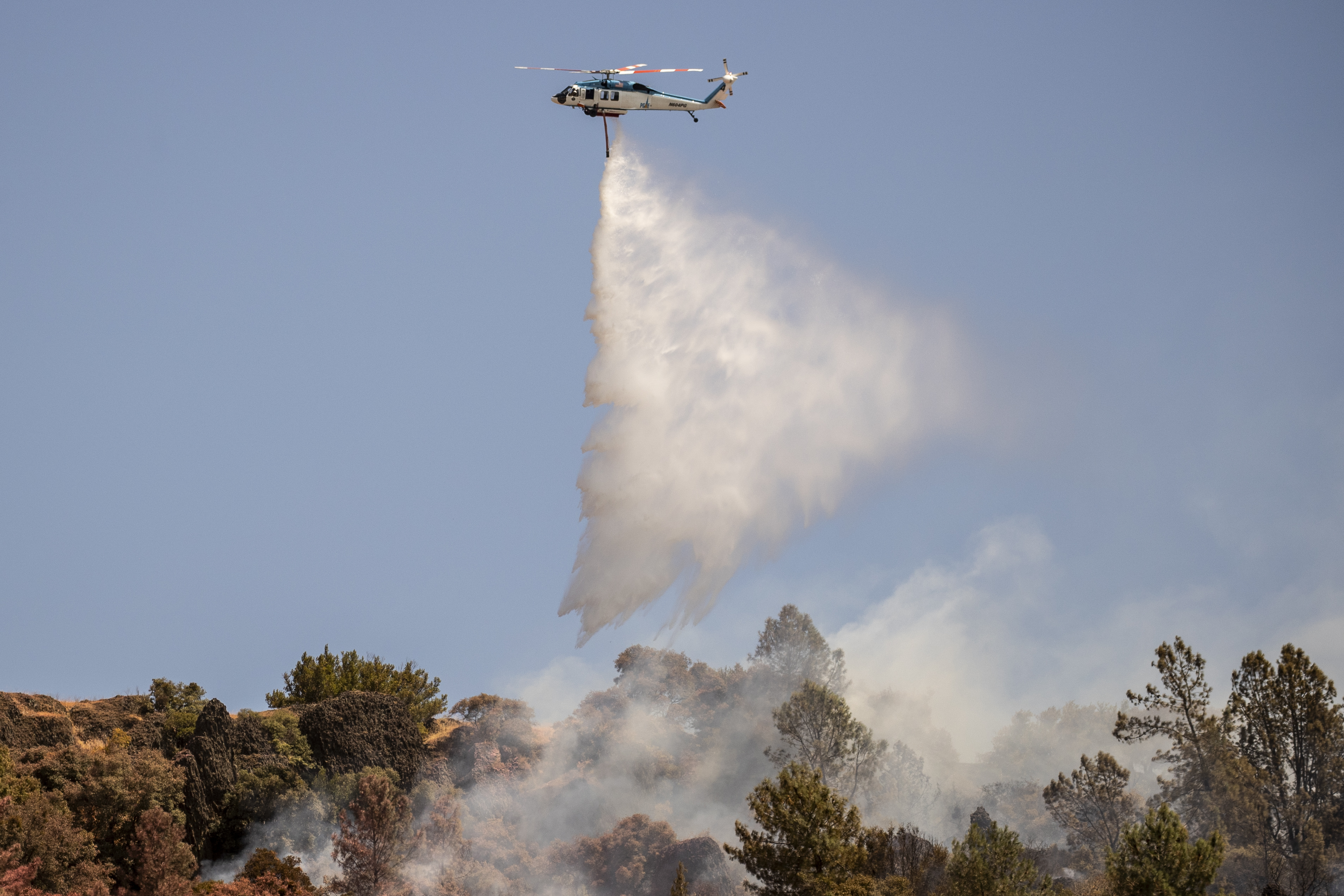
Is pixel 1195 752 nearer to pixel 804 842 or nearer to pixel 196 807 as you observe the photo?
pixel 804 842

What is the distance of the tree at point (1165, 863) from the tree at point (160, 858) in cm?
3626

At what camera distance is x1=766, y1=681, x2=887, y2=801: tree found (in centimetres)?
7612

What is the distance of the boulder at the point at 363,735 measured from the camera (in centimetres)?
6366

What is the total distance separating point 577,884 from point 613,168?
4149 cm

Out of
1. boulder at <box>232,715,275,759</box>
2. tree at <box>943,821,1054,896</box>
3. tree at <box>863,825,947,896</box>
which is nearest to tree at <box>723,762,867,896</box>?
tree at <box>943,821,1054,896</box>

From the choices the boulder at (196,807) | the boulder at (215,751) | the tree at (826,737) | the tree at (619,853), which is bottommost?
the tree at (619,853)

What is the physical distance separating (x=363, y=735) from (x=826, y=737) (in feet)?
102

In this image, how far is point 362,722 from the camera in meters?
65.6

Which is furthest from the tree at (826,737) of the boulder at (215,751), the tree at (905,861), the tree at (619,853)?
the boulder at (215,751)

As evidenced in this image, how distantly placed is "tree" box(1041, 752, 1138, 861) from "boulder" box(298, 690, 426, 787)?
124 ft

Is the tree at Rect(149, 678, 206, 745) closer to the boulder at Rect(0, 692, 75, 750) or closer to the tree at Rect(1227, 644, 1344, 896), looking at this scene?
the boulder at Rect(0, 692, 75, 750)

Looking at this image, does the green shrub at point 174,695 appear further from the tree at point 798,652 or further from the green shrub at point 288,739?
the tree at point 798,652

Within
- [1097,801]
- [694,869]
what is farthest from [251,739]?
Answer: [1097,801]

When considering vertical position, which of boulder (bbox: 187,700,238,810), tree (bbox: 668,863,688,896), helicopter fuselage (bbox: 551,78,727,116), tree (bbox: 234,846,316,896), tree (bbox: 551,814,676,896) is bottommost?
tree (bbox: 668,863,688,896)
